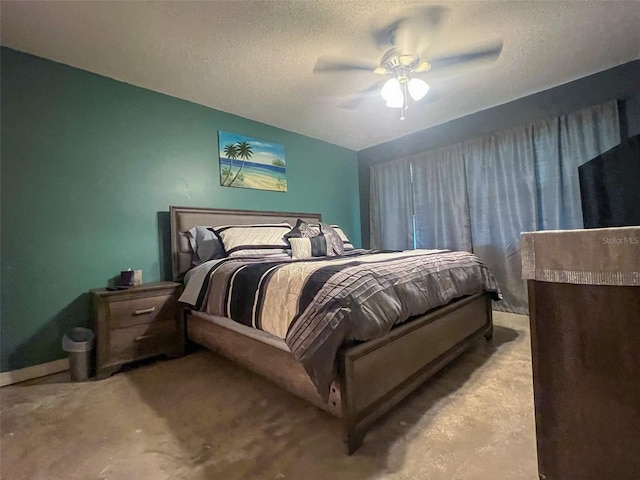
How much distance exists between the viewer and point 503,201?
3332mm

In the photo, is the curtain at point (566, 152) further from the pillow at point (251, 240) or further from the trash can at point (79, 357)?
the trash can at point (79, 357)

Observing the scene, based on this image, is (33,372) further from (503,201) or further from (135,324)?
(503,201)

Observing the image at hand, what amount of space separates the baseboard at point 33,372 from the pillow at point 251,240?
1.45 metres

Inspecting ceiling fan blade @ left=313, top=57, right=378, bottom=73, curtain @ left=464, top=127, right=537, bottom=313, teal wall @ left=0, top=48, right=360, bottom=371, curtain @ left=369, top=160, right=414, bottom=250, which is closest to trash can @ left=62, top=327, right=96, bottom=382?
teal wall @ left=0, top=48, right=360, bottom=371

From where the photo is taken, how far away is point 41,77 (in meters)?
2.21

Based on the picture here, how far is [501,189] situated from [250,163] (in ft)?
9.66

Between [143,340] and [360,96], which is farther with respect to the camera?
[360,96]

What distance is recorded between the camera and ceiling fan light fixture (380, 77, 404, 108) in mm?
2208

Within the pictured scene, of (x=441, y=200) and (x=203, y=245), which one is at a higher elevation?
(x=441, y=200)

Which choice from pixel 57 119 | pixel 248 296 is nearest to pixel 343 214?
pixel 248 296

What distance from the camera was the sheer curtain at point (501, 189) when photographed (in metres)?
2.89

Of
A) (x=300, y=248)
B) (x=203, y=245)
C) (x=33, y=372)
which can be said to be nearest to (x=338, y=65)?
(x=300, y=248)

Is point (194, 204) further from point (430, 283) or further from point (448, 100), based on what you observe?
point (448, 100)

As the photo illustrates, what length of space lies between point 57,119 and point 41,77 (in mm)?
313
